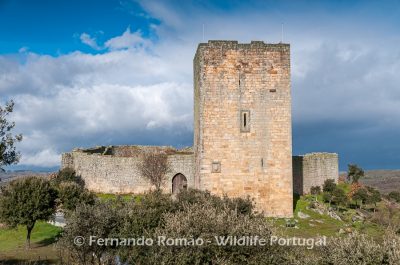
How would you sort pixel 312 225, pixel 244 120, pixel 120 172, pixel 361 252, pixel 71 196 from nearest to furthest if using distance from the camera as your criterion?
pixel 361 252 → pixel 312 225 → pixel 244 120 → pixel 71 196 → pixel 120 172

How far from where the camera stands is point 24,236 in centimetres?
2953

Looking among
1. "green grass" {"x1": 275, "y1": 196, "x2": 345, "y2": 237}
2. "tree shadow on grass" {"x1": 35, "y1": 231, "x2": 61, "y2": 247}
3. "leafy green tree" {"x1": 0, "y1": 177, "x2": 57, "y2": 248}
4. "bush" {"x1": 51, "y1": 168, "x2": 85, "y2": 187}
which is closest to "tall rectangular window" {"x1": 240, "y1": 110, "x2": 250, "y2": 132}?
"green grass" {"x1": 275, "y1": 196, "x2": 345, "y2": 237}

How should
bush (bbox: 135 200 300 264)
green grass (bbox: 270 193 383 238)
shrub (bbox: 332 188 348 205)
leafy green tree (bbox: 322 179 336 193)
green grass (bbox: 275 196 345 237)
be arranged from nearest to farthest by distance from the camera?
bush (bbox: 135 200 300 264), green grass (bbox: 275 196 345 237), green grass (bbox: 270 193 383 238), shrub (bbox: 332 188 348 205), leafy green tree (bbox: 322 179 336 193)

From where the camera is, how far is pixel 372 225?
96.7ft

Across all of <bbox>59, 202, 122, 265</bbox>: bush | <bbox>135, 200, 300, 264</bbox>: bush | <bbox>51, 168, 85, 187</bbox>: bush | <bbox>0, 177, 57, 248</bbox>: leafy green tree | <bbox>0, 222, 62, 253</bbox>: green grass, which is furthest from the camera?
<bbox>51, 168, 85, 187</bbox>: bush

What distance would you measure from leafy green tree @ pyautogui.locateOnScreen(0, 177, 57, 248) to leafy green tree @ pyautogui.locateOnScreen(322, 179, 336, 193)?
2337 cm

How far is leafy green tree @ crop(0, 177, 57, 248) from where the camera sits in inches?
1048

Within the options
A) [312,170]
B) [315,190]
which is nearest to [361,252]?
[315,190]

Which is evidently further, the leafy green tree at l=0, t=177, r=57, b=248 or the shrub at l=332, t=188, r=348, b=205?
the shrub at l=332, t=188, r=348, b=205

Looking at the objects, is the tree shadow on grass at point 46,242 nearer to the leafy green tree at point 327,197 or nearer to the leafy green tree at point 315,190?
the leafy green tree at point 327,197

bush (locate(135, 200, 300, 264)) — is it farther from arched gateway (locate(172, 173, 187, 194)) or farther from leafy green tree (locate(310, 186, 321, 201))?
leafy green tree (locate(310, 186, 321, 201))

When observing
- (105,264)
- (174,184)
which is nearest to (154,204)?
(105,264)

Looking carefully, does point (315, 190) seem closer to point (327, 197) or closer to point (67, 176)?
point (327, 197)

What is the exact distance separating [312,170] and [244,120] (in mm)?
16910
